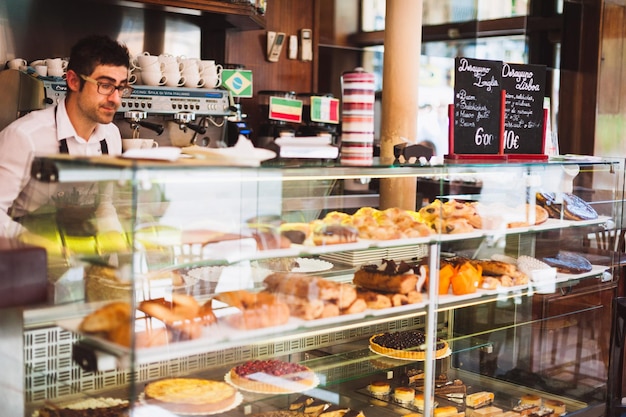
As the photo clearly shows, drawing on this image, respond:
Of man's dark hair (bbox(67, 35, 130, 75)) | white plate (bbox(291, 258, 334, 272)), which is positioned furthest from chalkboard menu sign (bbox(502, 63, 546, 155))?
man's dark hair (bbox(67, 35, 130, 75))

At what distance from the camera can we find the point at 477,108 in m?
3.47

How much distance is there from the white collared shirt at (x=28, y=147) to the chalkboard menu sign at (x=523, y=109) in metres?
1.74

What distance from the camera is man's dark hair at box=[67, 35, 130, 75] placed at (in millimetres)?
3051

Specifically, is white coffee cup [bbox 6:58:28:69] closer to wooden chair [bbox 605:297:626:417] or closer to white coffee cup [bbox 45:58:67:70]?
white coffee cup [bbox 45:58:67:70]

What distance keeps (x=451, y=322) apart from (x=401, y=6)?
5.73ft

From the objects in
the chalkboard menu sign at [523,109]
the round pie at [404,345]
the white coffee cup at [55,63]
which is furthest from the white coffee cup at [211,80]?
the round pie at [404,345]

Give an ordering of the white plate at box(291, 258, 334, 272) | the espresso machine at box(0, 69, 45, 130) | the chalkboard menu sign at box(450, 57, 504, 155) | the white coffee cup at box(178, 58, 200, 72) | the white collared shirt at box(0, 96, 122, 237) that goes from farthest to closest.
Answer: the white coffee cup at box(178, 58, 200, 72) < the espresso machine at box(0, 69, 45, 130) < the chalkboard menu sign at box(450, 57, 504, 155) < the white plate at box(291, 258, 334, 272) < the white collared shirt at box(0, 96, 122, 237)

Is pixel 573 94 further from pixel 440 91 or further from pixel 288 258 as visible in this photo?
pixel 288 258

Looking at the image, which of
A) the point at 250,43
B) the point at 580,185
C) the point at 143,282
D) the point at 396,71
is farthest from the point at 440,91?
the point at 143,282

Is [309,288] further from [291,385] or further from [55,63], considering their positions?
[55,63]

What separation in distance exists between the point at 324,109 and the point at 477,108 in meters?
2.59

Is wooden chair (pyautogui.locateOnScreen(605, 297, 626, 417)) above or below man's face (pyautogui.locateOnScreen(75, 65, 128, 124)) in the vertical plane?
below

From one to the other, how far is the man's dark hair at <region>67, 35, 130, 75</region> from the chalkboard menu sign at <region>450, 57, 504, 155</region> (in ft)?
4.51

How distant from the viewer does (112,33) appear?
5246mm
